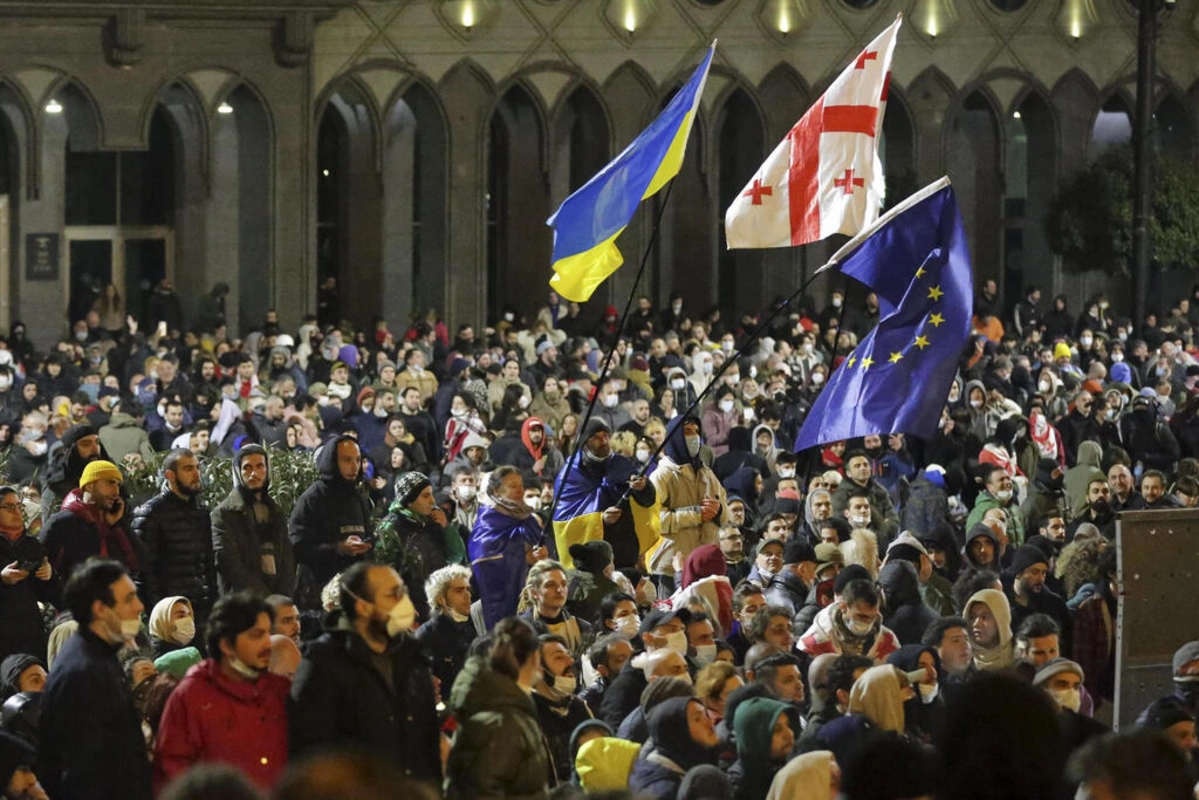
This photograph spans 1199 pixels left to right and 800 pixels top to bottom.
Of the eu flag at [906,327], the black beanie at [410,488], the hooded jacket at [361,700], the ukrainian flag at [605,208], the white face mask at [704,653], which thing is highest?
the ukrainian flag at [605,208]

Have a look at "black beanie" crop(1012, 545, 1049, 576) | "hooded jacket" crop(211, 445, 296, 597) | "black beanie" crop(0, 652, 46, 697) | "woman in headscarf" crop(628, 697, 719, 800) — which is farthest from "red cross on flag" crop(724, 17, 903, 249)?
"woman in headscarf" crop(628, 697, 719, 800)

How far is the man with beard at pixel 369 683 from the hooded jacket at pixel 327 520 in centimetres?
434

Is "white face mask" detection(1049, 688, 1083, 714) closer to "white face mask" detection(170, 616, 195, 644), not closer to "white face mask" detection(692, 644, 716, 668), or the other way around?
"white face mask" detection(692, 644, 716, 668)

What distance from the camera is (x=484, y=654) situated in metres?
7.98

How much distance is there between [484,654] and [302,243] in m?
22.1

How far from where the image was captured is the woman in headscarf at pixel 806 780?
8031 mm

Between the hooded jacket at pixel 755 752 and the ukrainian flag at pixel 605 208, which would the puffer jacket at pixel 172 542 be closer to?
the ukrainian flag at pixel 605 208

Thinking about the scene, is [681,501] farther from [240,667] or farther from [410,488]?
[240,667]

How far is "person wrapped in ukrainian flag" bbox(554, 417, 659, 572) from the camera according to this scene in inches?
526

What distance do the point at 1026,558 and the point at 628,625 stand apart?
2.31m

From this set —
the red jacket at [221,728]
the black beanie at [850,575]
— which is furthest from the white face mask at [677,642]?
the red jacket at [221,728]

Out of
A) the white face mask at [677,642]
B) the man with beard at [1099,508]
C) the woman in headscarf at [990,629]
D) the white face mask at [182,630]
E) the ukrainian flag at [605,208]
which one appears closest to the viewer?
the white face mask at [677,642]

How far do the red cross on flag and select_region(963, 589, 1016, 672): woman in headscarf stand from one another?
131 inches

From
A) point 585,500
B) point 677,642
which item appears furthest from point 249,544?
point 585,500
